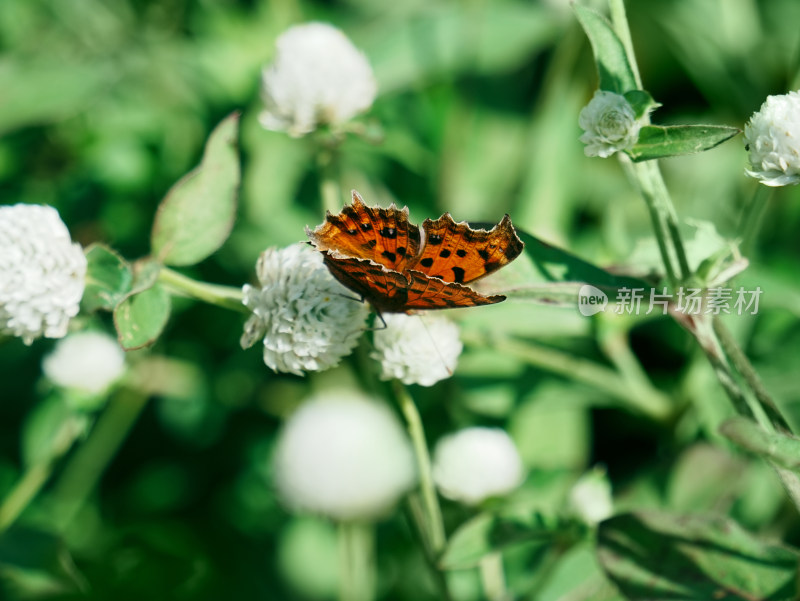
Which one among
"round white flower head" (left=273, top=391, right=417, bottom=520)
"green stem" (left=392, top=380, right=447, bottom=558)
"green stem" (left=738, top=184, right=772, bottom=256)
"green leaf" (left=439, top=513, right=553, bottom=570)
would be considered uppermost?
"green stem" (left=738, top=184, right=772, bottom=256)

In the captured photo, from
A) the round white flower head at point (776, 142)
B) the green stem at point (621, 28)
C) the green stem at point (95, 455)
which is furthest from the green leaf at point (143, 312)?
the green stem at point (95, 455)

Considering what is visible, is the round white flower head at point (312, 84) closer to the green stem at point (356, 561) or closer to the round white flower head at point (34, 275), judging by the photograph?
the round white flower head at point (34, 275)

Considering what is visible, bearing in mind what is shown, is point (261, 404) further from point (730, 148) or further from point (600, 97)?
point (730, 148)

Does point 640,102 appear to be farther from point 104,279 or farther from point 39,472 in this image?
point 39,472

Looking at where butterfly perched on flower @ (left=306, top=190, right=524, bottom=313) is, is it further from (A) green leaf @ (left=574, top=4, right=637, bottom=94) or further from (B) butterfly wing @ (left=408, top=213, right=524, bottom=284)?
(A) green leaf @ (left=574, top=4, right=637, bottom=94)

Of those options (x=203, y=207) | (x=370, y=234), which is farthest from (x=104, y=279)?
(x=370, y=234)

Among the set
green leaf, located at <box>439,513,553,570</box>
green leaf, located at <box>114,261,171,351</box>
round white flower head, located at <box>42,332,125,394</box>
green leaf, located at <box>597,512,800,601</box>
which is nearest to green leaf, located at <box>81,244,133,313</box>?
green leaf, located at <box>114,261,171,351</box>
